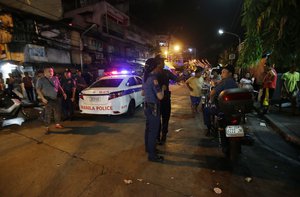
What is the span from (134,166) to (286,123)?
5358 millimetres

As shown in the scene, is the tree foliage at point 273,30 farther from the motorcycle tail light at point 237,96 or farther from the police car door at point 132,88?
the police car door at point 132,88

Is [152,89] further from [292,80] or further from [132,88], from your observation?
[292,80]

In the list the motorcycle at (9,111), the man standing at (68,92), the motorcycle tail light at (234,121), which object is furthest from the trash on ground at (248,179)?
Answer: the motorcycle at (9,111)

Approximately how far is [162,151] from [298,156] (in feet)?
9.89

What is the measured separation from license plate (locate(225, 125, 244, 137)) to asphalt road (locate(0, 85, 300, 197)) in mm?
639

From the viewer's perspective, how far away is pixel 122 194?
10.3ft

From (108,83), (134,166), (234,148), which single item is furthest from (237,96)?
(108,83)

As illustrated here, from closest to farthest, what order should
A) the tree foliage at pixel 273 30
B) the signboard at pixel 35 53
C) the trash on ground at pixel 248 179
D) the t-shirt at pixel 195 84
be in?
the tree foliage at pixel 273 30, the trash on ground at pixel 248 179, the t-shirt at pixel 195 84, the signboard at pixel 35 53

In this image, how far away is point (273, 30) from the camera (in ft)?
10.0

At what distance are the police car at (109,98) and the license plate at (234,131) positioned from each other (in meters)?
Answer: 4.51

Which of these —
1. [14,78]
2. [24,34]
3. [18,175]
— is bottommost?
[18,175]

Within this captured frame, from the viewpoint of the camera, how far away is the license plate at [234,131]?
152 inches

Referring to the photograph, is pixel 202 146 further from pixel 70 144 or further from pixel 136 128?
pixel 70 144

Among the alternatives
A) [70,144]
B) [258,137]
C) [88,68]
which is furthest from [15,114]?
[88,68]
